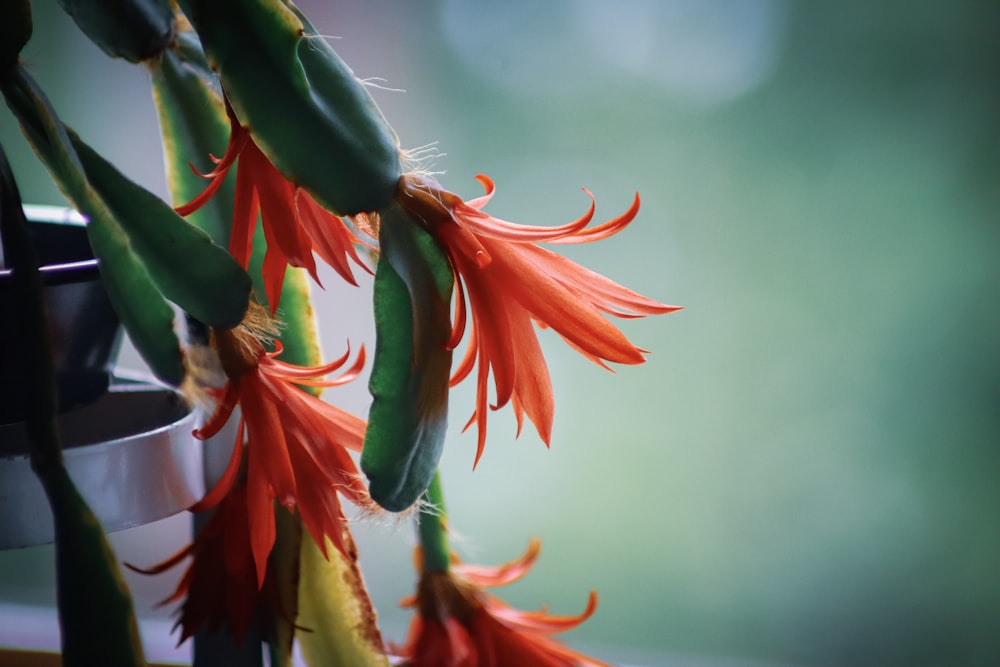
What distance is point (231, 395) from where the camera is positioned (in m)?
0.43

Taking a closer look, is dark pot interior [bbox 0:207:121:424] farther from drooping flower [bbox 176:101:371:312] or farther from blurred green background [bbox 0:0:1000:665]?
blurred green background [bbox 0:0:1000:665]

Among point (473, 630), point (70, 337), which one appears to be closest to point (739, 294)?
point (473, 630)

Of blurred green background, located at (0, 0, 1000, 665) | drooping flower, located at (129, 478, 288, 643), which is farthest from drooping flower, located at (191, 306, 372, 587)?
blurred green background, located at (0, 0, 1000, 665)

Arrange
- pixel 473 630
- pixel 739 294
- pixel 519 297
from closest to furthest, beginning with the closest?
pixel 519 297 < pixel 473 630 < pixel 739 294

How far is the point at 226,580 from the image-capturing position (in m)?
0.47

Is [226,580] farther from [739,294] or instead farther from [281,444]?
[739,294]

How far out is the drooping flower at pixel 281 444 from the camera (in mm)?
424

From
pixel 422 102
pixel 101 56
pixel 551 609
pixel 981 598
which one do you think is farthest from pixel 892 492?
pixel 101 56

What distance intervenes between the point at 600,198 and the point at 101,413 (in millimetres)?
617

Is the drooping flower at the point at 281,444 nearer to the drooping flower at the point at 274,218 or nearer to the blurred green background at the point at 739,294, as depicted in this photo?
the drooping flower at the point at 274,218

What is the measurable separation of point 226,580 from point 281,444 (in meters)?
0.10

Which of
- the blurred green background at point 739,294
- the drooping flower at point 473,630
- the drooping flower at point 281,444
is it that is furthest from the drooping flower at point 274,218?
the blurred green background at point 739,294

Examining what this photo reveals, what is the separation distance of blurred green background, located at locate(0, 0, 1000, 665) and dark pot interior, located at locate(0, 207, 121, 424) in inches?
21.0

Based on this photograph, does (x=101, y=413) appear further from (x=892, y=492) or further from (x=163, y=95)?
(x=892, y=492)
